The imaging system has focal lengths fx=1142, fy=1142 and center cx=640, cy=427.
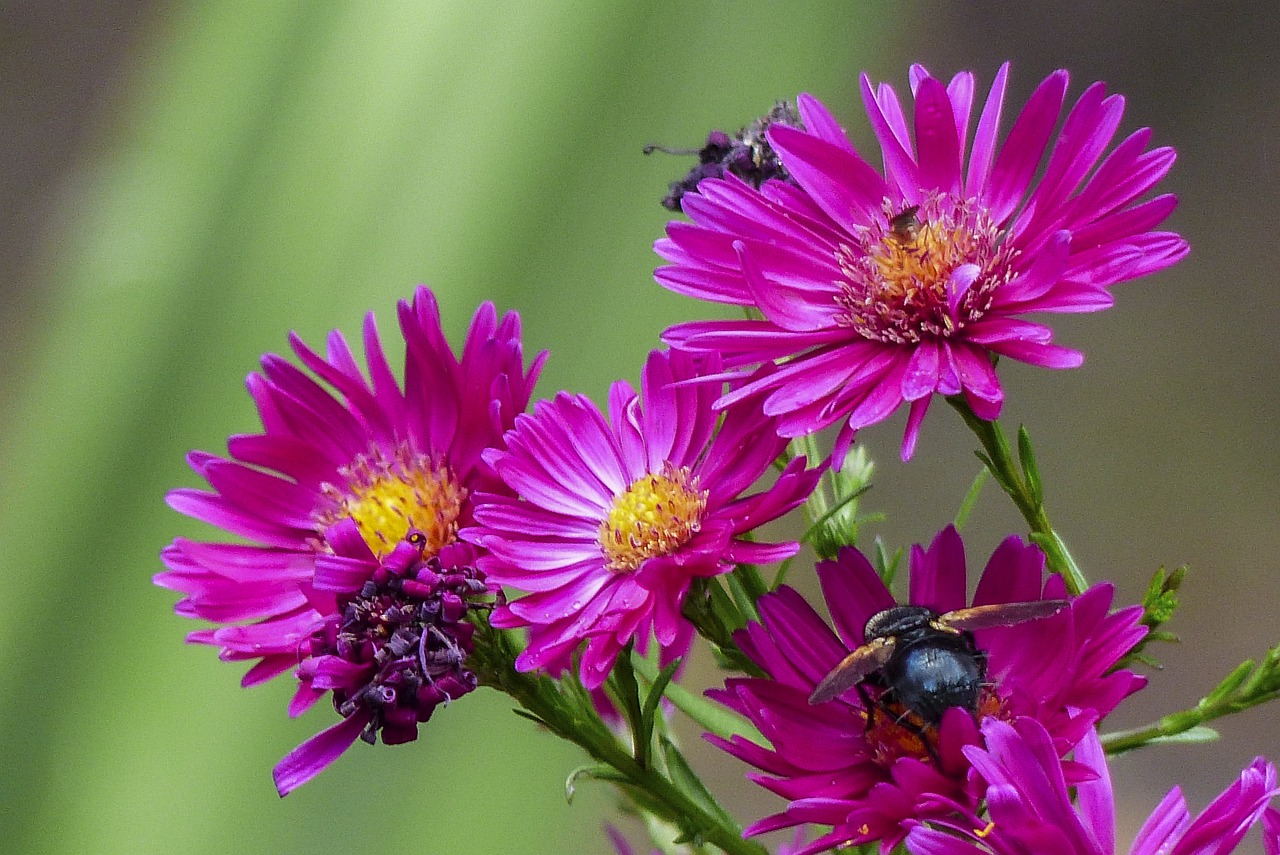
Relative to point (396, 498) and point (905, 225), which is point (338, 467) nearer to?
point (396, 498)

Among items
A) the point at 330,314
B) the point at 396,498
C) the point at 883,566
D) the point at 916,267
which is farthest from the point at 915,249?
the point at 330,314

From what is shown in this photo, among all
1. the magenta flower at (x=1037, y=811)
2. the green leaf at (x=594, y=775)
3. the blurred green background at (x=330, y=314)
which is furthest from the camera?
the blurred green background at (x=330, y=314)

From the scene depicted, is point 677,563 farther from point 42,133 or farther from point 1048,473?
point 42,133

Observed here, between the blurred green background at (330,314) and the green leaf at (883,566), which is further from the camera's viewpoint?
the blurred green background at (330,314)

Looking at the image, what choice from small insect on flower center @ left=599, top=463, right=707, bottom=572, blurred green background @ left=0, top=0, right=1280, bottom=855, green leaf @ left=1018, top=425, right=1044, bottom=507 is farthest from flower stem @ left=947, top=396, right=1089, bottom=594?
blurred green background @ left=0, top=0, right=1280, bottom=855

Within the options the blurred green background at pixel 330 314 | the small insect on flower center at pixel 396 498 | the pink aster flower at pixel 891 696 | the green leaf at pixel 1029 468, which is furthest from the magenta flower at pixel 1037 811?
the blurred green background at pixel 330 314

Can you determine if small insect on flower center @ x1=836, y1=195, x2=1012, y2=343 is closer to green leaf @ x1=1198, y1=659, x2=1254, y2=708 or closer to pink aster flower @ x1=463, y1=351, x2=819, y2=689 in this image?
pink aster flower @ x1=463, y1=351, x2=819, y2=689

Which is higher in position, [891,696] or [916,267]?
[916,267]

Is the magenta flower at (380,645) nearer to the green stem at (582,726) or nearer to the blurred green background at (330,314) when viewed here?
the green stem at (582,726)
